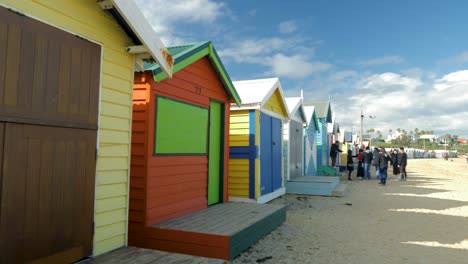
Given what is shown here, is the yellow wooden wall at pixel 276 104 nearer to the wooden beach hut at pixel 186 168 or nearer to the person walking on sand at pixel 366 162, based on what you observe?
the wooden beach hut at pixel 186 168

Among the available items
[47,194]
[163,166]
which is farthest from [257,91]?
[47,194]

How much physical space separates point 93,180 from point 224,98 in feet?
14.9

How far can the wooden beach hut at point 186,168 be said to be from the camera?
210 inches

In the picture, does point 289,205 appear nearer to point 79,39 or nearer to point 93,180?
point 93,180

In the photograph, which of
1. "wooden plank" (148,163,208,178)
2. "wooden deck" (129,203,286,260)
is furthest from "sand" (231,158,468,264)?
"wooden plank" (148,163,208,178)

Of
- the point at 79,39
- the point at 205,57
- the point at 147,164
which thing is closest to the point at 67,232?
the point at 147,164

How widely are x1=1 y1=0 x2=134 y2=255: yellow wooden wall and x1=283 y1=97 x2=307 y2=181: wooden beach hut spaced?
8827 millimetres

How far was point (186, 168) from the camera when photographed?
6574 mm

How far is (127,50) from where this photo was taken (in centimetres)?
479

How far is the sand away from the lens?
566 cm

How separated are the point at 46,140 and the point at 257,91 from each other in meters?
7.49

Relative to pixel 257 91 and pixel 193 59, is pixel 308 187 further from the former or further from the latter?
pixel 193 59

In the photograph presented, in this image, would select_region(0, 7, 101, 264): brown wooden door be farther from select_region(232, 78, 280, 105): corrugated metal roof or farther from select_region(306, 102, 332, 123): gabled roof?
select_region(306, 102, 332, 123): gabled roof

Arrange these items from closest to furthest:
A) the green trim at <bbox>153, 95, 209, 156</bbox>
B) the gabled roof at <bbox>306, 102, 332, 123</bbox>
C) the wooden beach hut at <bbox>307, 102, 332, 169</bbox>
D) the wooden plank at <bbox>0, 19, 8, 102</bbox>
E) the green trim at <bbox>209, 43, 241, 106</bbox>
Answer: the wooden plank at <bbox>0, 19, 8, 102</bbox> → the green trim at <bbox>153, 95, 209, 156</bbox> → the green trim at <bbox>209, 43, 241, 106</bbox> → the wooden beach hut at <bbox>307, 102, 332, 169</bbox> → the gabled roof at <bbox>306, 102, 332, 123</bbox>
